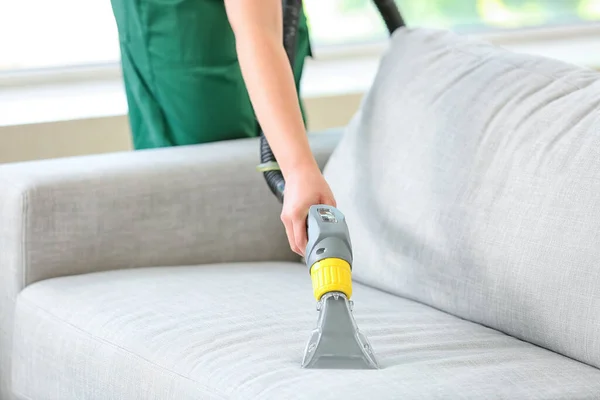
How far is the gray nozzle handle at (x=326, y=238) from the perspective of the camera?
4.45ft

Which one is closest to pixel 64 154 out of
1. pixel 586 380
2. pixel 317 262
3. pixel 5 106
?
pixel 5 106

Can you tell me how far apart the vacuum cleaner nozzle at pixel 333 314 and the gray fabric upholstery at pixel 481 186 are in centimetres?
33

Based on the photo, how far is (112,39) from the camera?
121 inches

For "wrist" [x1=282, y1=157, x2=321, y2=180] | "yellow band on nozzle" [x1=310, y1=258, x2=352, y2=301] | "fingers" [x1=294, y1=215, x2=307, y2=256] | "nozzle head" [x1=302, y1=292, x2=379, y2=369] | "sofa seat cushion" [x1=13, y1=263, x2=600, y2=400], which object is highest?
"wrist" [x1=282, y1=157, x2=321, y2=180]

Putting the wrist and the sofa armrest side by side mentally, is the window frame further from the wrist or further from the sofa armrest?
the wrist

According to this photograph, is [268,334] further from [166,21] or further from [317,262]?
[166,21]

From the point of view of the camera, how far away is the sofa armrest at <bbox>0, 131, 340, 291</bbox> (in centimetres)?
192

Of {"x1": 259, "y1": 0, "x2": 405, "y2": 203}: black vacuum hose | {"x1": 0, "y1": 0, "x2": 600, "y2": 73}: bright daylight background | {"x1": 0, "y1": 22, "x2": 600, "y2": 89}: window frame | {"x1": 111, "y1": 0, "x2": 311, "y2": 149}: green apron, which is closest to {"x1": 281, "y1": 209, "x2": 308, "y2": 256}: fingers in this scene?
{"x1": 259, "y1": 0, "x2": 405, "y2": 203}: black vacuum hose

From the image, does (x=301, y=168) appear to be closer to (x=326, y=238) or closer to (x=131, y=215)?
(x=326, y=238)

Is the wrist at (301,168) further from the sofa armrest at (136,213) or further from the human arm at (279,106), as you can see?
the sofa armrest at (136,213)

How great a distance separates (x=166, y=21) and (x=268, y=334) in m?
0.94

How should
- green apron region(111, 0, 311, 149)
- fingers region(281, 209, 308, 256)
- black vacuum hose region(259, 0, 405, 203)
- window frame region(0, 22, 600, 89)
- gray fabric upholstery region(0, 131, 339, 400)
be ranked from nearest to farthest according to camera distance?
1. fingers region(281, 209, 308, 256)
2. black vacuum hose region(259, 0, 405, 203)
3. gray fabric upholstery region(0, 131, 339, 400)
4. green apron region(111, 0, 311, 149)
5. window frame region(0, 22, 600, 89)

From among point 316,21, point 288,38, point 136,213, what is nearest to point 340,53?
point 316,21

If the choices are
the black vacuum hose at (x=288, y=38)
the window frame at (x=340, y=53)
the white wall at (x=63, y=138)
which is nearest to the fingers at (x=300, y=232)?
the black vacuum hose at (x=288, y=38)
